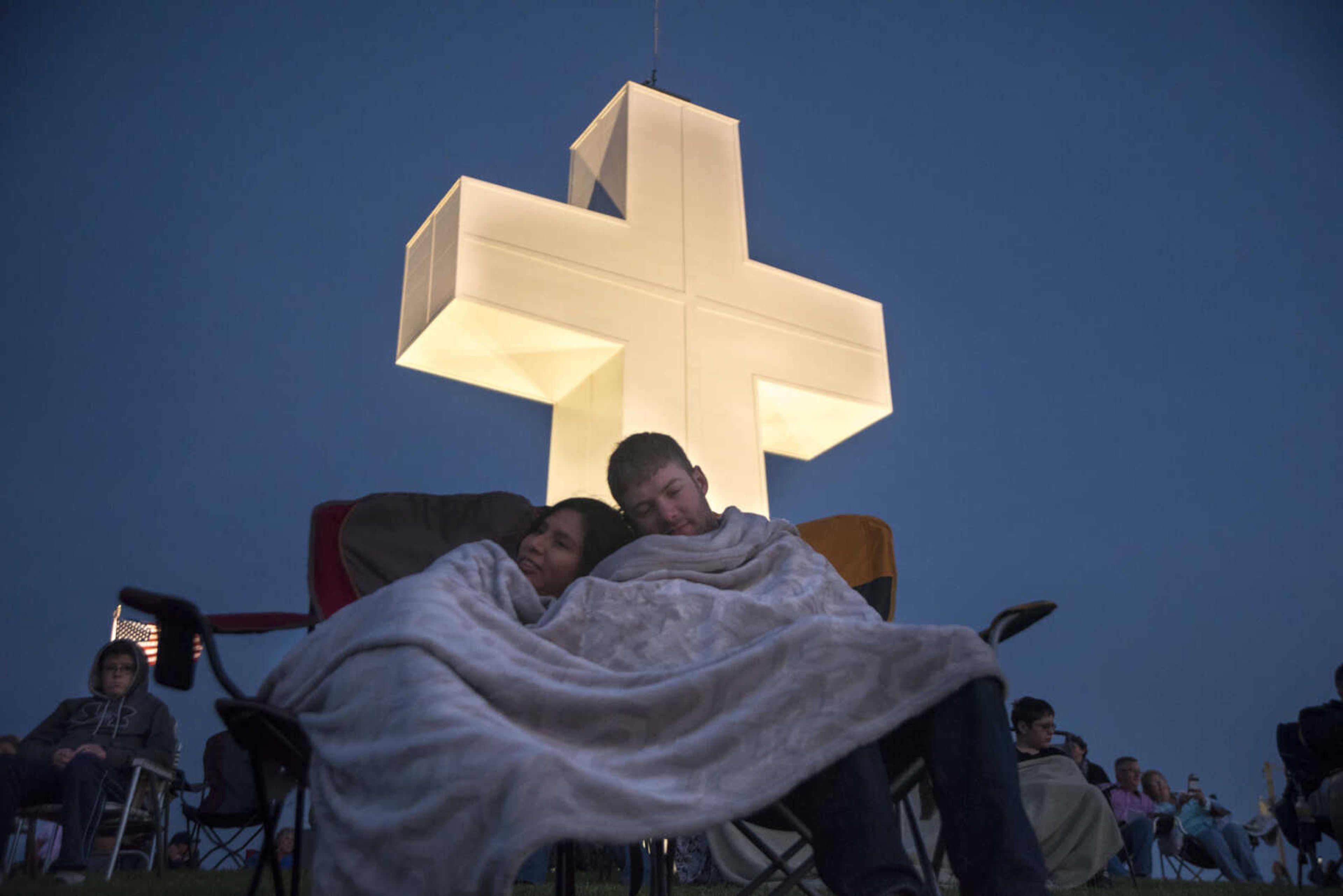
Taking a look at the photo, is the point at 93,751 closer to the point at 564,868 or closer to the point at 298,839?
the point at 298,839

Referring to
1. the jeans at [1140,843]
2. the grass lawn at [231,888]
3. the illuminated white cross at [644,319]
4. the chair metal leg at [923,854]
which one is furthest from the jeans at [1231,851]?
the chair metal leg at [923,854]

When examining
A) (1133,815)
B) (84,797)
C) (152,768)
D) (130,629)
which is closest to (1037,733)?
(1133,815)

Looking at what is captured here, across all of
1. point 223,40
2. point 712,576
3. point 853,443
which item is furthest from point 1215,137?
point 712,576

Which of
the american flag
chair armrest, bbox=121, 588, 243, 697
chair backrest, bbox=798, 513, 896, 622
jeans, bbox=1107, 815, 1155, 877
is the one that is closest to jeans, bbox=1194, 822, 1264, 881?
jeans, bbox=1107, 815, 1155, 877

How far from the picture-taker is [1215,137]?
870cm

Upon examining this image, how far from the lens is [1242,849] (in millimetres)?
5305

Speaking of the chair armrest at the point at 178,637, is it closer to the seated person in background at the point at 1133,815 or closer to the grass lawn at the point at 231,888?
the grass lawn at the point at 231,888

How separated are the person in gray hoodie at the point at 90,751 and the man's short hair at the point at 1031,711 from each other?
304cm

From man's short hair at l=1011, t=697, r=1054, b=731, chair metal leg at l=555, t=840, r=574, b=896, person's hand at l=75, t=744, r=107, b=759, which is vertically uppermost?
man's short hair at l=1011, t=697, r=1054, b=731

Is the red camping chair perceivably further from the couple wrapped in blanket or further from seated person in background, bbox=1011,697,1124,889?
seated person in background, bbox=1011,697,1124,889

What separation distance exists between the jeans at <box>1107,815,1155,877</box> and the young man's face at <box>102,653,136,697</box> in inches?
176

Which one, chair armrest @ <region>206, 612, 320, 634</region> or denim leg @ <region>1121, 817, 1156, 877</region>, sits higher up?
chair armrest @ <region>206, 612, 320, 634</region>

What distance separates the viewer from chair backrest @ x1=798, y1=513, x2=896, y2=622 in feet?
6.84

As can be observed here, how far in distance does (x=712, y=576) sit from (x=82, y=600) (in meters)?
8.42
